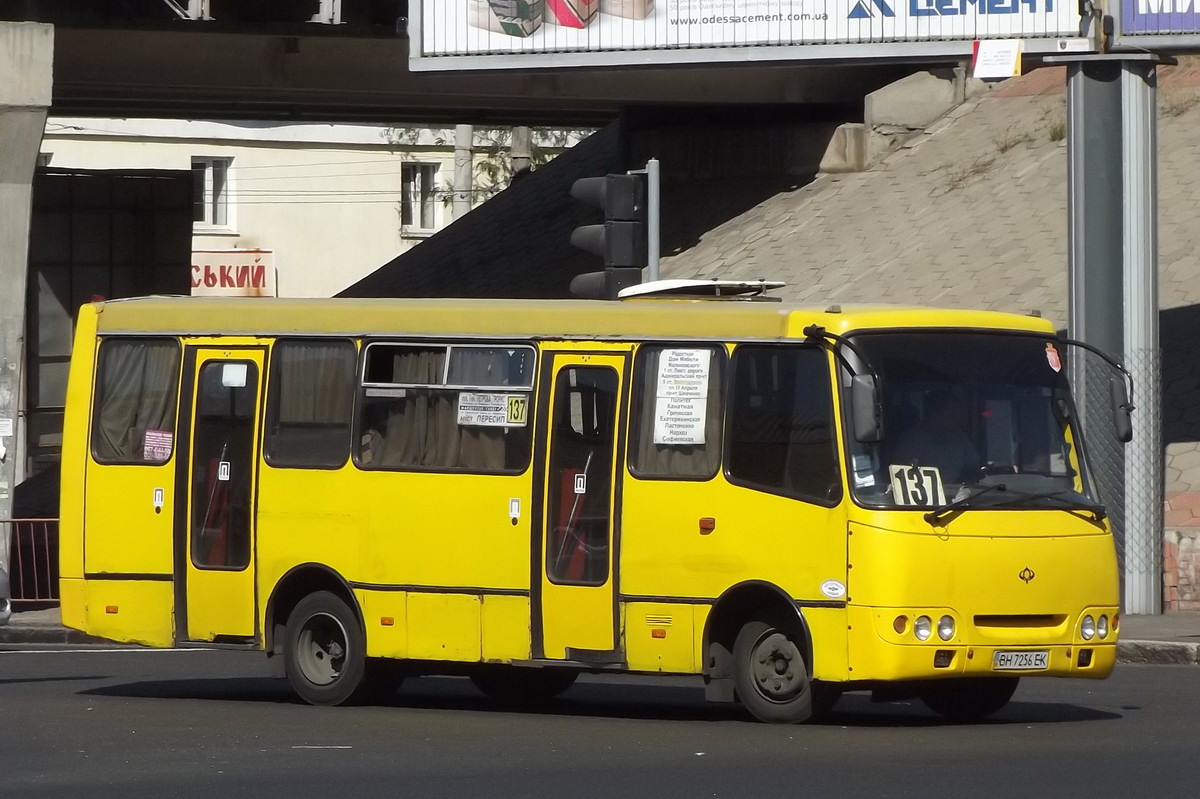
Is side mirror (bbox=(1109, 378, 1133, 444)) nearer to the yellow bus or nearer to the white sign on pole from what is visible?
the yellow bus

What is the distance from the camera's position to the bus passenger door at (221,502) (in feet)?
46.4

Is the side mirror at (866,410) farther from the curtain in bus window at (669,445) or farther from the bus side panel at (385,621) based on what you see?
the bus side panel at (385,621)

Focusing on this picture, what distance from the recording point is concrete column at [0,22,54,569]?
22.8m

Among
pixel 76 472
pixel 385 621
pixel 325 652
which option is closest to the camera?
pixel 385 621

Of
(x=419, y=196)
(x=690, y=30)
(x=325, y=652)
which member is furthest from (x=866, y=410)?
(x=419, y=196)

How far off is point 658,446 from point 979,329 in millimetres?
1888

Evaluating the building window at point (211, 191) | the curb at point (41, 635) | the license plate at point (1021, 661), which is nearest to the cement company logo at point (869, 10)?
the curb at point (41, 635)

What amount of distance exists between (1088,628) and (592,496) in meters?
2.82

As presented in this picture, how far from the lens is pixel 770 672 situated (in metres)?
12.4

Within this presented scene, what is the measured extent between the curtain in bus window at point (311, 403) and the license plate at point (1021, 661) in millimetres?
4201

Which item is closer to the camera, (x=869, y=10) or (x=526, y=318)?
(x=526, y=318)

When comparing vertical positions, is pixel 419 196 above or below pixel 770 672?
above

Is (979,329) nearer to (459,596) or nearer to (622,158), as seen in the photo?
(459,596)

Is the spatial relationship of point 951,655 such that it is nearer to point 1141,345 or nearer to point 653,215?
point 653,215
